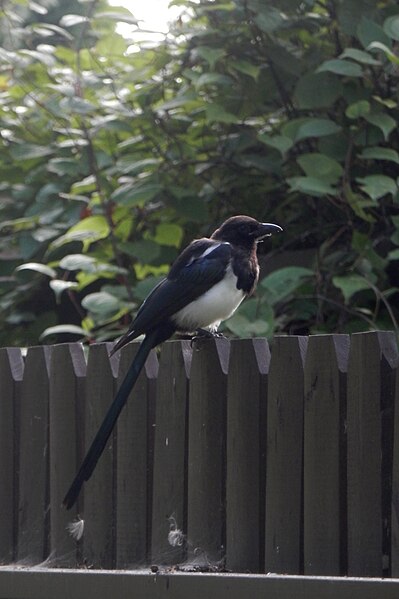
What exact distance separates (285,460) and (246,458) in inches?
6.0

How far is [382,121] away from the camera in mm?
4555

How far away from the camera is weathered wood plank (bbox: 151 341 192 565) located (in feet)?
11.2

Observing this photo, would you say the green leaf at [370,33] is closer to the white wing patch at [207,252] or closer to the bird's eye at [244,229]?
the bird's eye at [244,229]

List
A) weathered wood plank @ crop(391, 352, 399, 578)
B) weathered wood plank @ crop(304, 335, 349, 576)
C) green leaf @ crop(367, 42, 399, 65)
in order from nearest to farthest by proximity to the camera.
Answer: weathered wood plank @ crop(391, 352, 399, 578), weathered wood plank @ crop(304, 335, 349, 576), green leaf @ crop(367, 42, 399, 65)

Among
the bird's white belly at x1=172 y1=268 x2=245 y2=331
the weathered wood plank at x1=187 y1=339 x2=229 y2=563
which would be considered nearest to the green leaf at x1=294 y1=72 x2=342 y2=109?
the bird's white belly at x1=172 y1=268 x2=245 y2=331

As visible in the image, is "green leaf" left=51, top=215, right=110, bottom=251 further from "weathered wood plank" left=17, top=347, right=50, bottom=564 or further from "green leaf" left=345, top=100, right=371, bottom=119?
"green leaf" left=345, top=100, right=371, bottom=119

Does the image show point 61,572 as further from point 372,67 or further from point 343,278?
point 372,67

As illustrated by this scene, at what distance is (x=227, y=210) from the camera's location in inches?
214

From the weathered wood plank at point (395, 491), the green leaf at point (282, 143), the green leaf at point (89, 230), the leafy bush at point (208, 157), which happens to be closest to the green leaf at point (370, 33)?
the leafy bush at point (208, 157)

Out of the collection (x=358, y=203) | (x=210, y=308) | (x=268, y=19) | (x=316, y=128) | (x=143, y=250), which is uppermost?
(x=268, y=19)

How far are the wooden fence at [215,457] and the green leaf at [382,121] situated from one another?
1452 millimetres

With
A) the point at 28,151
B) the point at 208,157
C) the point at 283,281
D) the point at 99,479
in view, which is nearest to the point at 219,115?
the point at 208,157

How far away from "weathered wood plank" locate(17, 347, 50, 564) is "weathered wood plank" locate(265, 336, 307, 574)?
3.35 ft

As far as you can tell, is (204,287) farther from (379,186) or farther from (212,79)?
(212,79)
